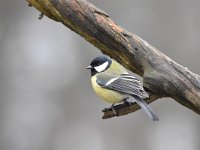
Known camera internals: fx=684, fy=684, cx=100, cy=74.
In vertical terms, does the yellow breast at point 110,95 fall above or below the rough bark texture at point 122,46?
below

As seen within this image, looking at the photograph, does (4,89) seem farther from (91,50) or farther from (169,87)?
(169,87)

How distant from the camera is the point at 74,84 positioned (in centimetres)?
789

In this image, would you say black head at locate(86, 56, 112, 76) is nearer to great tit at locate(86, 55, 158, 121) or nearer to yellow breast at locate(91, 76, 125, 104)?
great tit at locate(86, 55, 158, 121)

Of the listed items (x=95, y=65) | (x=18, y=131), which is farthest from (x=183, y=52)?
(x=95, y=65)

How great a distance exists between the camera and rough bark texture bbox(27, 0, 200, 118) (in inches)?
161

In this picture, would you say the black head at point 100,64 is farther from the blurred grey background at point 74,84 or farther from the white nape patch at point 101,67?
the blurred grey background at point 74,84

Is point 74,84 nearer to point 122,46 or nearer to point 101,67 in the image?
point 101,67

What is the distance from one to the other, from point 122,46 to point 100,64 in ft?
1.11

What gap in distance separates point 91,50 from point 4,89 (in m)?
1.16

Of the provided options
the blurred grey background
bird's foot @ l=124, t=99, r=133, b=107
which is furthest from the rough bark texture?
the blurred grey background

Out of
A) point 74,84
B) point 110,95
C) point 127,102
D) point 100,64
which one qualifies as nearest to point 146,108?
point 127,102

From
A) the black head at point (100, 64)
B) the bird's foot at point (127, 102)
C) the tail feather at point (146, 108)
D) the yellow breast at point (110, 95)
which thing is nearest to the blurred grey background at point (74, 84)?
the black head at point (100, 64)

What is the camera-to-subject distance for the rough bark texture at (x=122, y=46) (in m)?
4.10

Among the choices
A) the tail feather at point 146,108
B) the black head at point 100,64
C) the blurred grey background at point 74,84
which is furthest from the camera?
the blurred grey background at point 74,84
